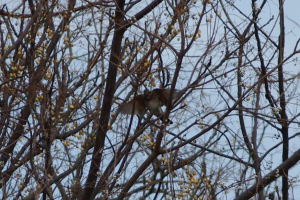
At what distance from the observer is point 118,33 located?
15.5 feet

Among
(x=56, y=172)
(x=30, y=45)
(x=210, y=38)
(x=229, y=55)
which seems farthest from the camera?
(x=30, y=45)

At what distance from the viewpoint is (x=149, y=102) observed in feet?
17.9

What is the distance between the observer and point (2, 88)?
5480mm

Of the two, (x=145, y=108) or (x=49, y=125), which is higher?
(x=145, y=108)

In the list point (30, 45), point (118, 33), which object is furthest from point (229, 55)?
point (30, 45)

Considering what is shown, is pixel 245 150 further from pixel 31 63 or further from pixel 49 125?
pixel 31 63

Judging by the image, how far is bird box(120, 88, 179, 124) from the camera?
5.37 metres

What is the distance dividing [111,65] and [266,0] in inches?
66.0

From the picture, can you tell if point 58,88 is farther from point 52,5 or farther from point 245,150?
point 245,150

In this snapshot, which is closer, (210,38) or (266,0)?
(210,38)

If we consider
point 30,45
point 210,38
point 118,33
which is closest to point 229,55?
point 210,38

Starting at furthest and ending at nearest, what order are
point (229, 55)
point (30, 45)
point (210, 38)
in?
point (30, 45) < point (229, 55) < point (210, 38)

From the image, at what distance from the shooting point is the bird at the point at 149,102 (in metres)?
5.37

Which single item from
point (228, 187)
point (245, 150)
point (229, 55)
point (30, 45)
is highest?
point (30, 45)
